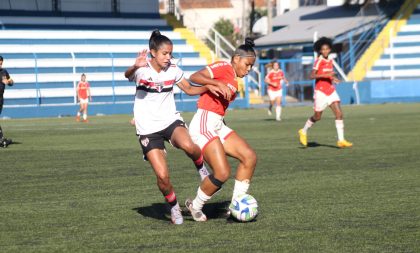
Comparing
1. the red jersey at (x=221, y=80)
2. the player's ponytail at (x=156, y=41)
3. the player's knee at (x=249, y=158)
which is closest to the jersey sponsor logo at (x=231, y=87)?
the red jersey at (x=221, y=80)

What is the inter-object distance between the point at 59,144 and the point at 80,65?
23638 millimetres

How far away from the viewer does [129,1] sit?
174ft

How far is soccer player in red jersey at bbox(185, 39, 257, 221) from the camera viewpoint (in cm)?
991

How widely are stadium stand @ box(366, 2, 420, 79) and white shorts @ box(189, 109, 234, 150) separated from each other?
42.9 metres

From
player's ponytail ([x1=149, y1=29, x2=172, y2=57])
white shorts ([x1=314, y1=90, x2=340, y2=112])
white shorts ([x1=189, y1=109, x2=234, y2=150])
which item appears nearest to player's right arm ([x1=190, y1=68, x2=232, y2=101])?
white shorts ([x1=189, y1=109, x2=234, y2=150])

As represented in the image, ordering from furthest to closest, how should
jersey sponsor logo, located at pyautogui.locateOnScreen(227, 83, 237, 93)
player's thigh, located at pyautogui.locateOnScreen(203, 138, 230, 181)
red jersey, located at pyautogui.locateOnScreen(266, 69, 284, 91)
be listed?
red jersey, located at pyautogui.locateOnScreen(266, 69, 284, 91) < jersey sponsor logo, located at pyautogui.locateOnScreen(227, 83, 237, 93) < player's thigh, located at pyautogui.locateOnScreen(203, 138, 230, 181)

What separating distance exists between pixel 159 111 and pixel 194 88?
0.44m

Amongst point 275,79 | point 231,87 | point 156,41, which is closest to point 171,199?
point 231,87

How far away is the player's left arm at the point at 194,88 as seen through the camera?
977 cm

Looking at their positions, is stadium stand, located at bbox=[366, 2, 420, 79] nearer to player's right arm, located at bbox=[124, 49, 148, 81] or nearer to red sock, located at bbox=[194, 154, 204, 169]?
red sock, located at bbox=[194, 154, 204, 169]

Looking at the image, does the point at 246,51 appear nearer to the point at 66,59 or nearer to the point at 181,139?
the point at 181,139

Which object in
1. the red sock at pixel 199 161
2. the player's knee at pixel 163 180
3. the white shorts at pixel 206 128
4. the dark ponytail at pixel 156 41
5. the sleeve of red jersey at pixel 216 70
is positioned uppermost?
the dark ponytail at pixel 156 41

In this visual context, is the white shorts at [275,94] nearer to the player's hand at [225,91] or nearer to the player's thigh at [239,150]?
the player's thigh at [239,150]

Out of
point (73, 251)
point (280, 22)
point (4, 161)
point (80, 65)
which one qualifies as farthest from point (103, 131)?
point (280, 22)
